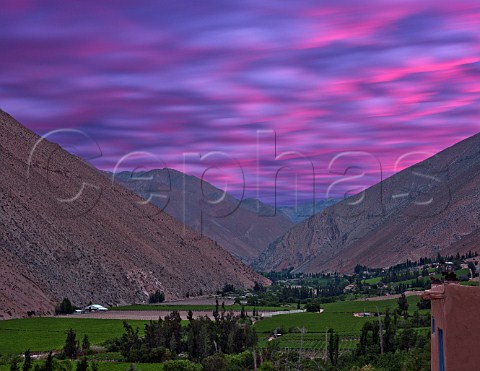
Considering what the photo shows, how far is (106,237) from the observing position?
488 ft

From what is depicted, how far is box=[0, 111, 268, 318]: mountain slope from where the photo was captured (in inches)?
4788

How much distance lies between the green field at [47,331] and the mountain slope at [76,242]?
26.8 feet

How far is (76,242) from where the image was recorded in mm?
136250

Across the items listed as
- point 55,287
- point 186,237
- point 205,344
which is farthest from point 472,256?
point 205,344

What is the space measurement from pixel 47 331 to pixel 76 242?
152ft

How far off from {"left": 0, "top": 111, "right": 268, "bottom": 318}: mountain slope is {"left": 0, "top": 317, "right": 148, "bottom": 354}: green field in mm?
8184

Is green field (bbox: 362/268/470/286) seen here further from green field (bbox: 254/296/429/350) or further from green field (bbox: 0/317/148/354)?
green field (bbox: 0/317/148/354)

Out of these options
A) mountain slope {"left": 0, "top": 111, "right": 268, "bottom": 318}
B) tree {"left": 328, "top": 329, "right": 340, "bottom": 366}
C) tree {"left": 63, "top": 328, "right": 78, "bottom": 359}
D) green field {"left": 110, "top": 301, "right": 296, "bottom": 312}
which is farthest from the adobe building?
green field {"left": 110, "top": 301, "right": 296, "bottom": 312}

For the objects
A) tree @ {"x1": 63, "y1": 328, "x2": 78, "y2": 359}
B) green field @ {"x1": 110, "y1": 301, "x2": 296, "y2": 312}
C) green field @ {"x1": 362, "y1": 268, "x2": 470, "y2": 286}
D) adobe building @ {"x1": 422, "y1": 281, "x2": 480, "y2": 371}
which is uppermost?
green field @ {"x1": 362, "y1": 268, "x2": 470, "y2": 286}

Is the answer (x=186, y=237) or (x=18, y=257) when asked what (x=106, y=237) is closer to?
(x=18, y=257)

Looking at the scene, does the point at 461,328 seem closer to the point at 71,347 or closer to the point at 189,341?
the point at 189,341

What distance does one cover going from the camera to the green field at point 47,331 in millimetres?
77500

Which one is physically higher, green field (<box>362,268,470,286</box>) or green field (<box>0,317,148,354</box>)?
green field (<box>362,268,470,286</box>)

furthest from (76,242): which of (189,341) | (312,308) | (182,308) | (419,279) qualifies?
(189,341)
